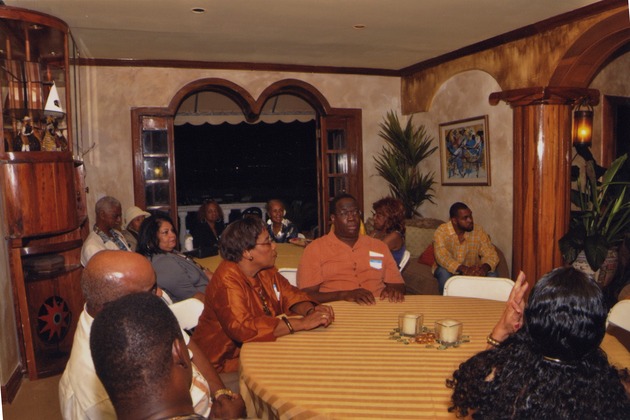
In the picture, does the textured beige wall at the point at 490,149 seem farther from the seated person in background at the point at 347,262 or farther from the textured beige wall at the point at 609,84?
the seated person in background at the point at 347,262

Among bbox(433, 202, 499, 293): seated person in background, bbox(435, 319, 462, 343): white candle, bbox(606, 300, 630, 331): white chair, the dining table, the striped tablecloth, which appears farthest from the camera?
bbox(433, 202, 499, 293): seated person in background

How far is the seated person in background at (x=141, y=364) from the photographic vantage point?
108 centimetres

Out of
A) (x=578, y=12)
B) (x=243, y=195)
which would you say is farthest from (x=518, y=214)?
(x=243, y=195)

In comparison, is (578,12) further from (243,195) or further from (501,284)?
(243,195)

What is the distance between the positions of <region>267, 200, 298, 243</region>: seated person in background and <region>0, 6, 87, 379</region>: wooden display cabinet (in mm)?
1983

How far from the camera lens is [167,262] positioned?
3.77 metres

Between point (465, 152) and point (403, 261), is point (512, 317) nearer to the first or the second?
point (403, 261)

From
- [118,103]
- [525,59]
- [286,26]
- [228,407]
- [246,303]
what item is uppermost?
[286,26]

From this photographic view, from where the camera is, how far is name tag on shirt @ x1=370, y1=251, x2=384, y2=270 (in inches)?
146

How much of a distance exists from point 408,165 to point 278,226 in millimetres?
2407

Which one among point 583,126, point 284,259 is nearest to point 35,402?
point 284,259

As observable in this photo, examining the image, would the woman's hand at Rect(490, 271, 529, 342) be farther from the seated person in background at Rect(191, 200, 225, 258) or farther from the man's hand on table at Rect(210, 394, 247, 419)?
the seated person in background at Rect(191, 200, 225, 258)

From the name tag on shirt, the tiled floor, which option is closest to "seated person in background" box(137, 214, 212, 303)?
the tiled floor

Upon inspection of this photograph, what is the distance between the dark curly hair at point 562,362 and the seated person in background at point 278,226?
4810 mm
